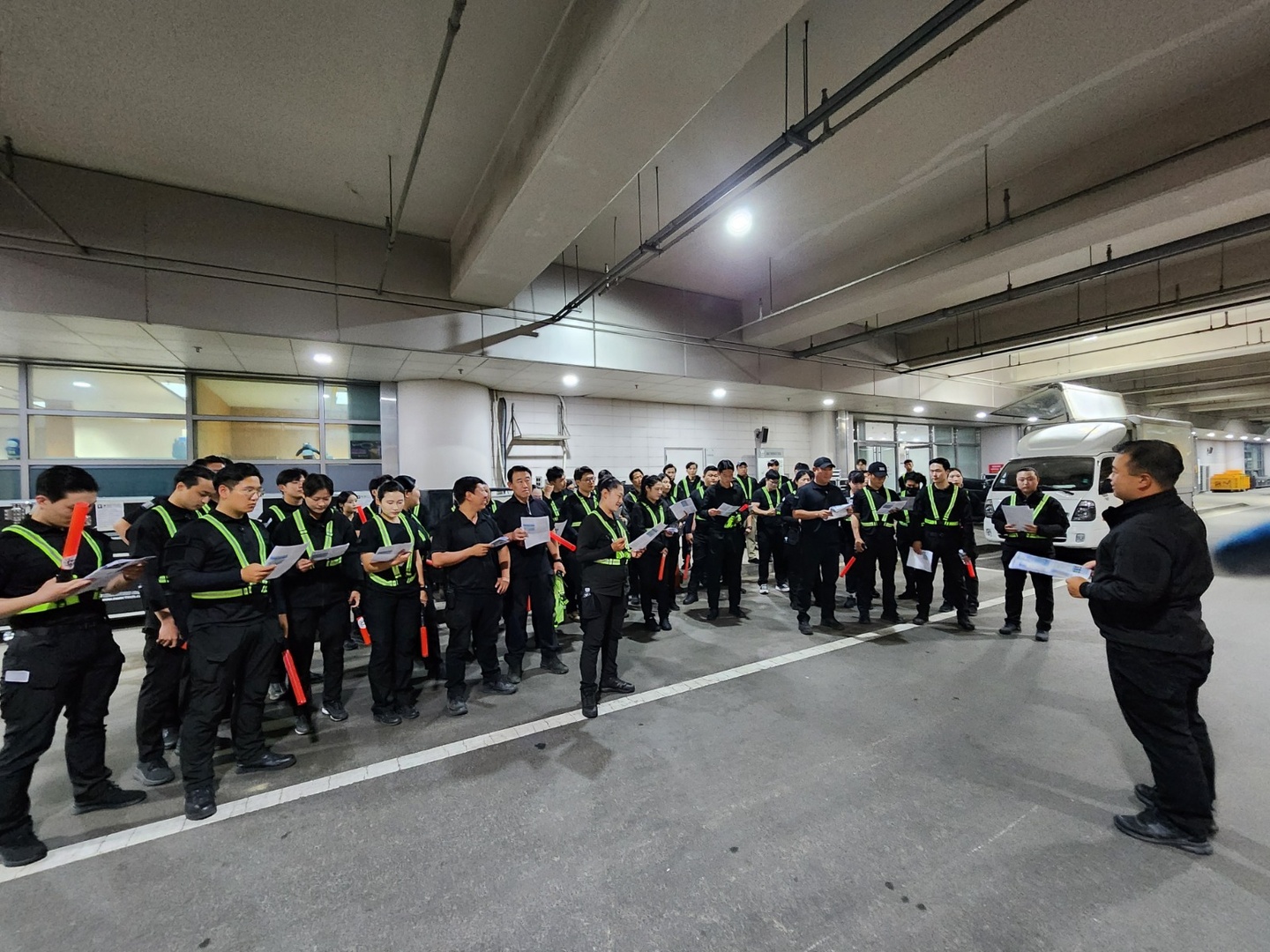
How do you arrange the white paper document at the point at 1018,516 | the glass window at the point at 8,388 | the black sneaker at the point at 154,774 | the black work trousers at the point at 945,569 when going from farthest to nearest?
the glass window at the point at 8,388 < the black work trousers at the point at 945,569 < the white paper document at the point at 1018,516 < the black sneaker at the point at 154,774

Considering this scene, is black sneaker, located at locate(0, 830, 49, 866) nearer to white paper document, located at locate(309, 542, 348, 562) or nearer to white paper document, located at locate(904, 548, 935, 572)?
white paper document, located at locate(309, 542, 348, 562)

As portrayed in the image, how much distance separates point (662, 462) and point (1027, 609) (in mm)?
6747

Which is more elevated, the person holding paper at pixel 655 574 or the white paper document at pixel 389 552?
the white paper document at pixel 389 552

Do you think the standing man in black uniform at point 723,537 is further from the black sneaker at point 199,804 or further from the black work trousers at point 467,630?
the black sneaker at point 199,804

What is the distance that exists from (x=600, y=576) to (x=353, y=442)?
6.41 metres

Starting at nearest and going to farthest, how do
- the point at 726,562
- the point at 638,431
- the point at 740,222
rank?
the point at 726,562 < the point at 740,222 < the point at 638,431

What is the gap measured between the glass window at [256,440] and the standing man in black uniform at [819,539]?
7299mm

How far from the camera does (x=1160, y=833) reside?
6.75 feet

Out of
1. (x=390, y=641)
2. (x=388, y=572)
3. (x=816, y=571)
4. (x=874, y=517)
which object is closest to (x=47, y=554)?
(x=388, y=572)

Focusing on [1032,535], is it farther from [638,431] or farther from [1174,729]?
[638,431]

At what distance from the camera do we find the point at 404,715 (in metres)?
3.38

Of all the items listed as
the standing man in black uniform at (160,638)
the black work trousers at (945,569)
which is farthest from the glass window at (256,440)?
the black work trousers at (945,569)

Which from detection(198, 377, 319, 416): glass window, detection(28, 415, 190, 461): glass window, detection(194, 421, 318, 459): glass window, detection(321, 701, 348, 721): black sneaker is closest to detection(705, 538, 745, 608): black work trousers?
detection(321, 701, 348, 721): black sneaker

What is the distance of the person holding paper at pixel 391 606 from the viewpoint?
10.7 ft
